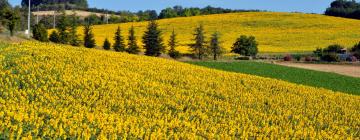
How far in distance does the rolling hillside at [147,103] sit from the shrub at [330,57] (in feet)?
137

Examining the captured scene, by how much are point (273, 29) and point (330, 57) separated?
91.0 ft

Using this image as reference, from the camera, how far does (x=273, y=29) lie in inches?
3814

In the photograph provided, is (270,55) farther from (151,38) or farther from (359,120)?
(359,120)

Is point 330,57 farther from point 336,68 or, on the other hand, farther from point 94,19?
point 94,19

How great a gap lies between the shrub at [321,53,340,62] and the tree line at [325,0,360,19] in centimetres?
6083

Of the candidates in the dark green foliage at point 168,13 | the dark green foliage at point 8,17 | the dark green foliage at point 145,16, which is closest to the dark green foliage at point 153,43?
the dark green foliage at point 8,17

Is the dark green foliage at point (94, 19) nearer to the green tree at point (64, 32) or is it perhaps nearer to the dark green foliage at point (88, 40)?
the green tree at point (64, 32)

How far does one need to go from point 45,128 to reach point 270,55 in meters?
60.3

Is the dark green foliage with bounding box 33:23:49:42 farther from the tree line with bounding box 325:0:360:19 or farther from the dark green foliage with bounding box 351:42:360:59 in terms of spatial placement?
the tree line with bounding box 325:0:360:19

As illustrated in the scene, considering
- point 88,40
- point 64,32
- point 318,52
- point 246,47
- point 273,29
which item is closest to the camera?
point 88,40

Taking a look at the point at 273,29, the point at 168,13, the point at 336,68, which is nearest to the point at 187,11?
the point at 168,13

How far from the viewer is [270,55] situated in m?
71.4

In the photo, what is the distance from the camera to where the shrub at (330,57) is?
69.3 metres

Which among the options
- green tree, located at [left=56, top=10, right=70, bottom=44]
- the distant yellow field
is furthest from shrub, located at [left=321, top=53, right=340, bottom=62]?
green tree, located at [left=56, top=10, right=70, bottom=44]
